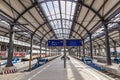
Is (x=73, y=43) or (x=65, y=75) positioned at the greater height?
(x=73, y=43)

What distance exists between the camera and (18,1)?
1989 centimetres

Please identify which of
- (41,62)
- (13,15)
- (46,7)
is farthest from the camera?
(41,62)

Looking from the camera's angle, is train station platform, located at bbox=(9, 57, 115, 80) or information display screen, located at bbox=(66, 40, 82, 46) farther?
information display screen, located at bbox=(66, 40, 82, 46)

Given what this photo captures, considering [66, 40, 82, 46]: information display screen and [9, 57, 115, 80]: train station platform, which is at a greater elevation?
[66, 40, 82, 46]: information display screen

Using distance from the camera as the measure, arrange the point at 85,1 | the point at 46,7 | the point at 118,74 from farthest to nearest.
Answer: the point at 46,7 < the point at 85,1 < the point at 118,74

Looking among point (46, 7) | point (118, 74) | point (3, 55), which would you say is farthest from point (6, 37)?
point (118, 74)

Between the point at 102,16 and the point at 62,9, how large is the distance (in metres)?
10.8

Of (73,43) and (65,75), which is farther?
(73,43)

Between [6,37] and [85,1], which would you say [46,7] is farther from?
[6,37]

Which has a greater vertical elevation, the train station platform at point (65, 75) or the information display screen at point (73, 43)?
the information display screen at point (73, 43)

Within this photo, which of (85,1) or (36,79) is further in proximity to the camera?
(85,1)

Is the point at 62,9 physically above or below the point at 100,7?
above

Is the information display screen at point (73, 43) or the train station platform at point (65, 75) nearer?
A: the train station platform at point (65, 75)

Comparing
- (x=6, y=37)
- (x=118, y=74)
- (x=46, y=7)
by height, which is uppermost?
(x=46, y=7)
